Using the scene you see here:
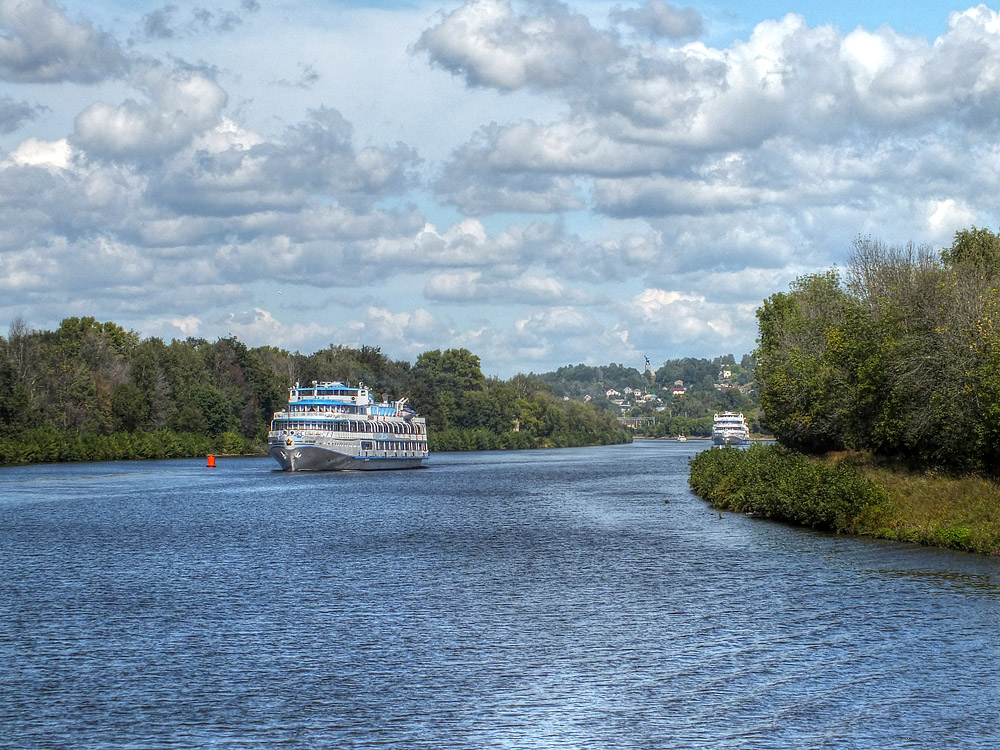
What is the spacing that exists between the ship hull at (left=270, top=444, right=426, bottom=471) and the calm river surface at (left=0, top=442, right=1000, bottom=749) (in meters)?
53.0

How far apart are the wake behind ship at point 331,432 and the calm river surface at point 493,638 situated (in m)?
53.1

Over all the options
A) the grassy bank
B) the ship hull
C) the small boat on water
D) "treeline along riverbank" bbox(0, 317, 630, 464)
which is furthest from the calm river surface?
the small boat on water

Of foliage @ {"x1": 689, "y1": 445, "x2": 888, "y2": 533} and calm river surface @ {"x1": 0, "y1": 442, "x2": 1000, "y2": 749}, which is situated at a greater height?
foliage @ {"x1": 689, "y1": 445, "x2": 888, "y2": 533}

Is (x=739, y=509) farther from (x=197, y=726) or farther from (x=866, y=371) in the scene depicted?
(x=197, y=726)

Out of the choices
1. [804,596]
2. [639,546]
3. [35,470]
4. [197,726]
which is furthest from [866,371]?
[35,470]

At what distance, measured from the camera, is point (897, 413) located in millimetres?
59500

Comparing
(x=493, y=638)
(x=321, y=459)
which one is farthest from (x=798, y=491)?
(x=321, y=459)

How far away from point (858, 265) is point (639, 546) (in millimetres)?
37732

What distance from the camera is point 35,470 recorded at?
116 metres

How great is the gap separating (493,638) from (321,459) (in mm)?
86841

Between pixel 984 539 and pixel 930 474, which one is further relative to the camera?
pixel 930 474

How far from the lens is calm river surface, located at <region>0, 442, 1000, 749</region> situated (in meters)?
23.2

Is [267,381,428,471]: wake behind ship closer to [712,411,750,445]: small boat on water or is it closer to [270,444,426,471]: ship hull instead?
[270,444,426,471]: ship hull

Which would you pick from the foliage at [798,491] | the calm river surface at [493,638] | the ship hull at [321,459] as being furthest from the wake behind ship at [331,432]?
the calm river surface at [493,638]
